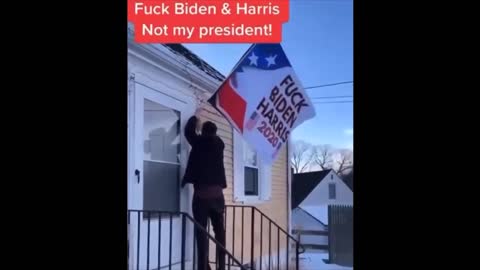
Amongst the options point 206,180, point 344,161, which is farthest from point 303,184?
point 206,180

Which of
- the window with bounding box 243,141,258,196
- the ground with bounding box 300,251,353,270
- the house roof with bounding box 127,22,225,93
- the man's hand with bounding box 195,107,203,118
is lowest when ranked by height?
the ground with bounding box 300,251,353,270

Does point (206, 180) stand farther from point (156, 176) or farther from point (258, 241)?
point (258, 241)

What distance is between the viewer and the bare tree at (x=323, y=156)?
1881 millimetres

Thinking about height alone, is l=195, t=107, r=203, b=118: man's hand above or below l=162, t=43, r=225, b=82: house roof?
below

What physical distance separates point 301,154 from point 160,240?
2.21 feet

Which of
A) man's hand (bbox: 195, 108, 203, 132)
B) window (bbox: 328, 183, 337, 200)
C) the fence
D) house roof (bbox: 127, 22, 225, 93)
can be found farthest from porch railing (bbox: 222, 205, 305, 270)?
house roof (bbox: 127, 22, 225, 93)

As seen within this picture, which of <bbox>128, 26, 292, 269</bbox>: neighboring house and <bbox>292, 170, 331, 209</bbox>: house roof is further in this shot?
<bbox>292, 170, 331, 209</bbox>: house roof

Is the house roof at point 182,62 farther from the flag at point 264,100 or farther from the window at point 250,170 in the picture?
the window at point 250,170

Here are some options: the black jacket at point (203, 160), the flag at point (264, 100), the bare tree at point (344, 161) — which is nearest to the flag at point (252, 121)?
the flag at point (264, 100)

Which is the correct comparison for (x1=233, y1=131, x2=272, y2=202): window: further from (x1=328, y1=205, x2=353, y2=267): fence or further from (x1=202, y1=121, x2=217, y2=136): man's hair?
(x1=328, y1=205, x2=353, y2=267): fence

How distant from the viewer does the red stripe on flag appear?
1.86 meters

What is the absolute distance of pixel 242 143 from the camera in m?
1.89

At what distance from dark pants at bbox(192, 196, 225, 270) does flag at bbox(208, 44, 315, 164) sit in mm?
283
